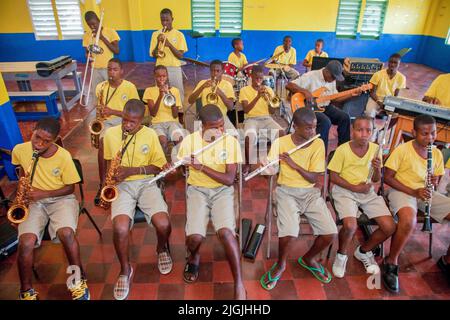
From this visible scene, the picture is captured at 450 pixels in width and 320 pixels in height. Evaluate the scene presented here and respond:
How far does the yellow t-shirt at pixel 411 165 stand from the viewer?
309cm

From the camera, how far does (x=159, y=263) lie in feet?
10.3

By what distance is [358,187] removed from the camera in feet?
10.2

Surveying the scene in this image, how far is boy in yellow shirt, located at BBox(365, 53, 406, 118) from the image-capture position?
5355 millimetres

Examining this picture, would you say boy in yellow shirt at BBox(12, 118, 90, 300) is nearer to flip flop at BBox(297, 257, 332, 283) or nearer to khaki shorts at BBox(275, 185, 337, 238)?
khaki shorts at BBox(275, 185, 337, 238)

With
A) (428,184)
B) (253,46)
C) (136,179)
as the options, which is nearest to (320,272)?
(428,184)

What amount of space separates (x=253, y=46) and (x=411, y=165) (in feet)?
33.1

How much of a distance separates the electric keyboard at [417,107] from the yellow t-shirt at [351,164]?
1.29 m

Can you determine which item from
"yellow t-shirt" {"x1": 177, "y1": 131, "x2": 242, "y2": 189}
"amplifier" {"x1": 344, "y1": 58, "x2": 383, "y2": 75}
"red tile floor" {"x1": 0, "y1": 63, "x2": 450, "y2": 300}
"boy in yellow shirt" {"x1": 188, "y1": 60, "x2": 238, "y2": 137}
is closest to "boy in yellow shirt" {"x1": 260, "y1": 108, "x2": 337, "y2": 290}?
"red tile floor" {"x1": 0, "y1": 63, "x2": 450, "y2": 300}

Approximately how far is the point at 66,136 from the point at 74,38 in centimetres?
729

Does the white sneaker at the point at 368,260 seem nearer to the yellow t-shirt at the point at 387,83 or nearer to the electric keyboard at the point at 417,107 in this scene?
the electric keyboard at the point at 417,107

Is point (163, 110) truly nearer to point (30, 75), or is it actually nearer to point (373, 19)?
point (30, 75)

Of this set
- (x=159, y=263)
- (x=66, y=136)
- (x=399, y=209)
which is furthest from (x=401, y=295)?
(x=66, y=136)

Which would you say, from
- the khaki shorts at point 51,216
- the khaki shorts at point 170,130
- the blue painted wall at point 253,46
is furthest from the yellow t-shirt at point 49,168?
the blue painted wall at point 253,46

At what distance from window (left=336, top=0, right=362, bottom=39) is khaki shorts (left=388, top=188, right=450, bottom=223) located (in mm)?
10600
